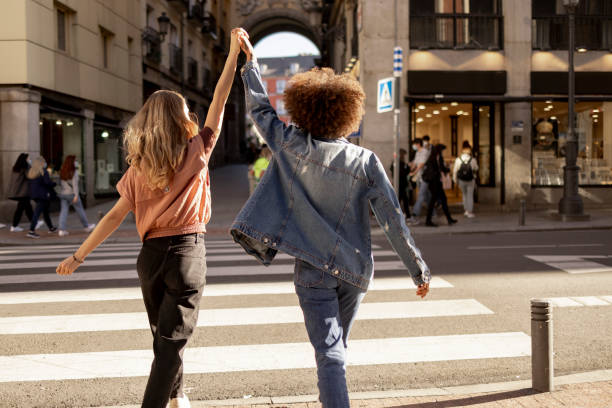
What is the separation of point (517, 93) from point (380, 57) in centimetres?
403

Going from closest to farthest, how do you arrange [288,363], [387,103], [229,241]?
[288,363], [229,241], [387,103]

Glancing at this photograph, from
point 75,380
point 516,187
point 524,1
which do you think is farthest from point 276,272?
point 524,1

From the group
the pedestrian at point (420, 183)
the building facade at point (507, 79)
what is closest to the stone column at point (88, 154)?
the building facade at point (507, 79)

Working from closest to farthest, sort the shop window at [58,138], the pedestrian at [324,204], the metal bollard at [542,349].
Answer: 1. the pedestrian at [324,204]
2. the metal bollard at [542,349]
3. the shop window at [58,138]

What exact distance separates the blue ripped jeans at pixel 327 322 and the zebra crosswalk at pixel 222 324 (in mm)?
1815

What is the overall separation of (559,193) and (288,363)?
16.0m

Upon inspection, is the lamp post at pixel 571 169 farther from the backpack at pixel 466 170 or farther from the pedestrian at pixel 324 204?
the pedestrian at pixel 324 204

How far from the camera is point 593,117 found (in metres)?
19.6

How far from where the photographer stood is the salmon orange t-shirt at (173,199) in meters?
3.33

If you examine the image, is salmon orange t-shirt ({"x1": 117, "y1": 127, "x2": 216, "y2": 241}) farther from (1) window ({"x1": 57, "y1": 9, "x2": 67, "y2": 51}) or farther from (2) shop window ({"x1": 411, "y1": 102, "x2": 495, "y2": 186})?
(1) window ({"x1": 57, "y1": 9, "x2": 67, "y2": 51})

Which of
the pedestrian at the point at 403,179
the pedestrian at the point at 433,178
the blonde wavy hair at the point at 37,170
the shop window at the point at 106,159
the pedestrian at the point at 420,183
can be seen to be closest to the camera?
the blonde wavy hair at the point at 37,170

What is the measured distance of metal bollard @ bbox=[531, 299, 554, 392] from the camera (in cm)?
416

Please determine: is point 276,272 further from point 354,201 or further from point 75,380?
point 354,201

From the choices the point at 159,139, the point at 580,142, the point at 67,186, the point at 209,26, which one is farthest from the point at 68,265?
the point at 209,26
